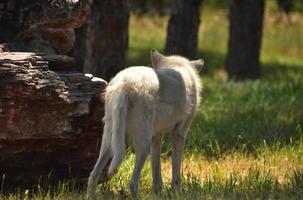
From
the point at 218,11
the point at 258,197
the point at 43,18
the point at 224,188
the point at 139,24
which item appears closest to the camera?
the point at 258,197

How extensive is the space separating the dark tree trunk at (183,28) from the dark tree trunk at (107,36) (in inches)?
148

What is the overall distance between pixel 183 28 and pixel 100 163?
923 centimetres

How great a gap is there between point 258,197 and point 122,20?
17.9 ft

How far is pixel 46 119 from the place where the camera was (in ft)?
25.3

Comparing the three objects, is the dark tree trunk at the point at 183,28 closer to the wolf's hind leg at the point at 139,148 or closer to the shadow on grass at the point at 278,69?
the wolf's hind leg at the point at 139,148

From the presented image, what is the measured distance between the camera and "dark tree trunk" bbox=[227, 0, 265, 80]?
73.3ft

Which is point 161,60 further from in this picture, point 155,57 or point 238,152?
point 238,152

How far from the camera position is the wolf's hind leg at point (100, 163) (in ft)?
24.5

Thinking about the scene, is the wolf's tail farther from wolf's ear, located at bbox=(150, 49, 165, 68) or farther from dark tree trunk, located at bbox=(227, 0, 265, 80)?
dark tree trunk, located at bbox=(227, 0, 265, 80)

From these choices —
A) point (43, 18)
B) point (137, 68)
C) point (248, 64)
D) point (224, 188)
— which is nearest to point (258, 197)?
point (224, 188)

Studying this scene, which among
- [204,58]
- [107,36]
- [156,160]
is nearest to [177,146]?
[156,160]

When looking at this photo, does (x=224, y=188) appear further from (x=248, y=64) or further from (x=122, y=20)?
(x=248, y=64)

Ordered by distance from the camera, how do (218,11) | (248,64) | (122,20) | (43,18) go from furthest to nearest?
(218,11)
(248,64)
(122,20)
(43,18)

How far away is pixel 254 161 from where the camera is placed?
33.2 ft
